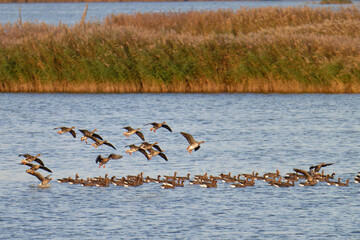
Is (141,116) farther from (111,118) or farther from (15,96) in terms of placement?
(15,96)

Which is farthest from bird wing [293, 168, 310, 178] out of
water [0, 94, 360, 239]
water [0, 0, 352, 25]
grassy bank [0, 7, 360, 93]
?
water [0, 0, 352, 25]

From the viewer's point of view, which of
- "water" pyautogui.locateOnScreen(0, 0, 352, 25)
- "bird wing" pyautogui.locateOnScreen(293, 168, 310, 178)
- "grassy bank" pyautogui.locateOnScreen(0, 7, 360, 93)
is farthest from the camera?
"water" pyautogui.locateOnScreen(0, 0, 352, 25)

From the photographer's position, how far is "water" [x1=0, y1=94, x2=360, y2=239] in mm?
18484

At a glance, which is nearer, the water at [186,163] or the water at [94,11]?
the water at [186,163]

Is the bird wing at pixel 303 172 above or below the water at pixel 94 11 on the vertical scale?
below

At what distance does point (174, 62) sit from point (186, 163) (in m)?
14.1

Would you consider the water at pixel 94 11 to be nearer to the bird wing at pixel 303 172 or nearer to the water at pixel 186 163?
the water at pixel 186 163

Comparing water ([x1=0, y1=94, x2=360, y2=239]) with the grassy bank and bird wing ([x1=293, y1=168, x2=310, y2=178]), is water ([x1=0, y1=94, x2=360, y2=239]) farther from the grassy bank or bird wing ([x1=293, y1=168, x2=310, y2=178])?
the grassy bank

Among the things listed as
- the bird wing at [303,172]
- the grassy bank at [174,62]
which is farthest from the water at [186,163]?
the grassy bank at [174,62]

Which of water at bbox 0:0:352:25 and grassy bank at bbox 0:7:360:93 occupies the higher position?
water at bbox 0:0:352:25

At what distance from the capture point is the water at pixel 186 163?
18.5 metres

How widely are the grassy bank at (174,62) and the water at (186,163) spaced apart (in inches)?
23.9

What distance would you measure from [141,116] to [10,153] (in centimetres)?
946

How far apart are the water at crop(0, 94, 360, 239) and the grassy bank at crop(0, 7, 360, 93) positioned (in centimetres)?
61
